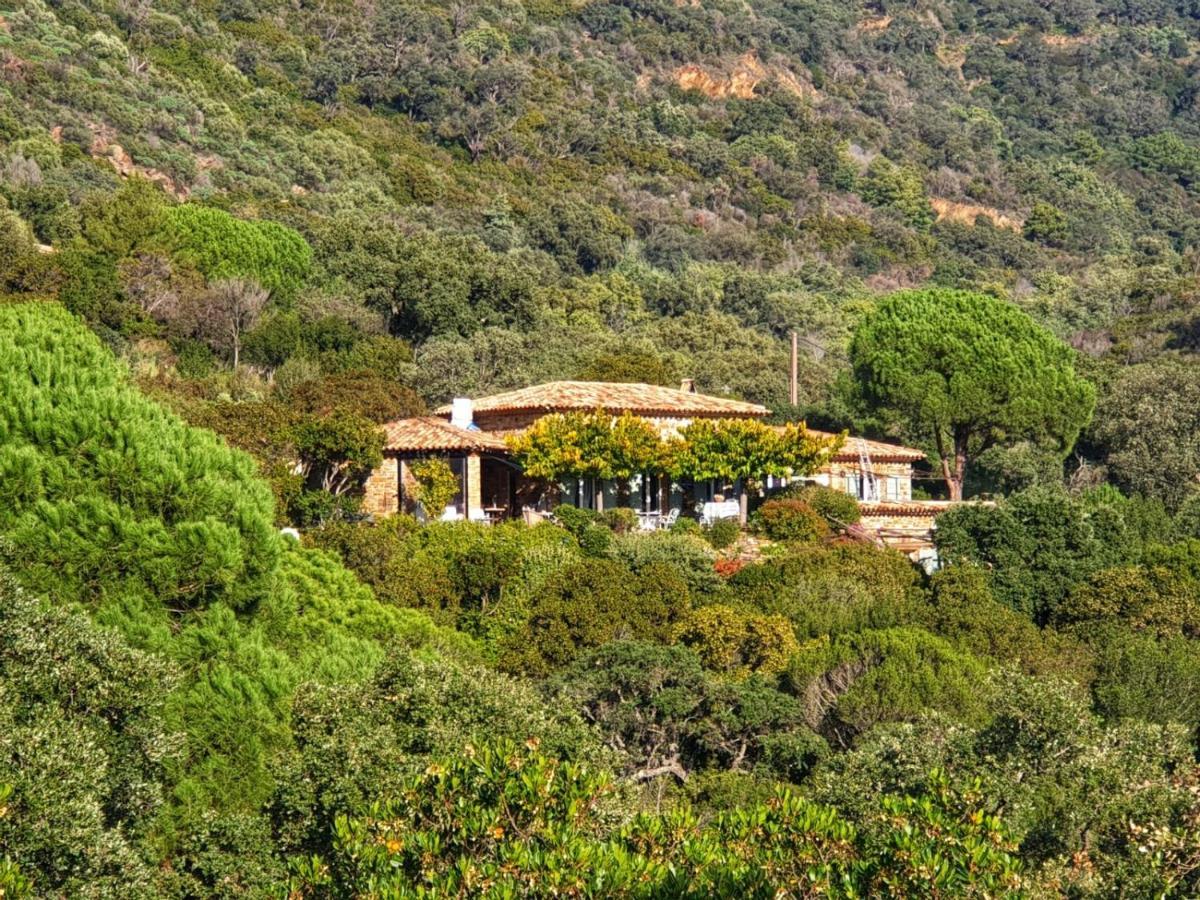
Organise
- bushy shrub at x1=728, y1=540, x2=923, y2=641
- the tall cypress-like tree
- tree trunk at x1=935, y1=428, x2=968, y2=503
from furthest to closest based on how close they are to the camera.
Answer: tree trunk at x1=935, y1=428, x2=968, y2=503
the tall cypress-like tree
bushy shrub at x1=728, y1=540, x2=923, y2=641

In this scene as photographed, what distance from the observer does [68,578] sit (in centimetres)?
1969

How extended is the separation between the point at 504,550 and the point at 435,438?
6.58 m

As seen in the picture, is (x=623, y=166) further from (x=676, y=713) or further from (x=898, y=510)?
(x=676, y=713)

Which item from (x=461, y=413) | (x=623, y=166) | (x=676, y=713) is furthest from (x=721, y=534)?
(x=623, y=166)

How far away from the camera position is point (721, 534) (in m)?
33.3

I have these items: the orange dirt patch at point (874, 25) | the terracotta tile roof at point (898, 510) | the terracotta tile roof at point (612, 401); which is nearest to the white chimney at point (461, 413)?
the terracotta tile roof at point (612, 401)

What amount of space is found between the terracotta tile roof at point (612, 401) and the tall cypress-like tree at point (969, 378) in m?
7.51

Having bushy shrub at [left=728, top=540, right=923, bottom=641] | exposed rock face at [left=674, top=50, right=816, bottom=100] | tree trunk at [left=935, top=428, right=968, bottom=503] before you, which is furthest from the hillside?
bushy shrub at [left=728, top=540, right=923, bottom=641]

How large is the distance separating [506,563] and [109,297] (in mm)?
25218

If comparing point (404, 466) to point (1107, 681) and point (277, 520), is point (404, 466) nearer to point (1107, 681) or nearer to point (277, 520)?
point (277, 520)

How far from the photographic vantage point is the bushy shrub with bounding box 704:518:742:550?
109 feet

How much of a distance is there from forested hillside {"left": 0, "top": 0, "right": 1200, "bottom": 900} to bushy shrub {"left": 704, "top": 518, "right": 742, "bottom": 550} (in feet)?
0.96

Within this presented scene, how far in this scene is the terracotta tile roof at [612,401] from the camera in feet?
122

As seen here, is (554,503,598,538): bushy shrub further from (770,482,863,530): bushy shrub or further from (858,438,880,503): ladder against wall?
(858,438,880,503): ladder against wall
